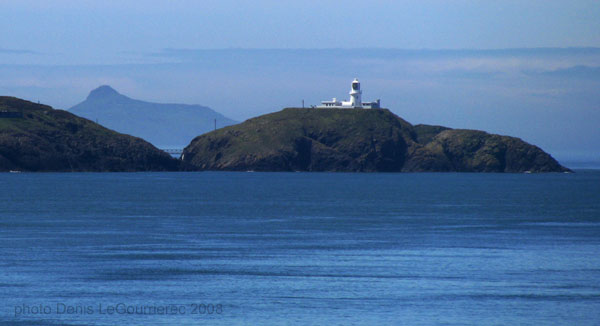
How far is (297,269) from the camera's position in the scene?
177 ft

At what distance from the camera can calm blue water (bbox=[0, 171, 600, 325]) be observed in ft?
131

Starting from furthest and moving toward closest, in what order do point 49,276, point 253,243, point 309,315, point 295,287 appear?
point 253,243 → point 49,276 → point 295,287 → point 309,315

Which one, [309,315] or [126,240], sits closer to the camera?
[309,315]

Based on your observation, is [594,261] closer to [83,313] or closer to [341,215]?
[83,313]

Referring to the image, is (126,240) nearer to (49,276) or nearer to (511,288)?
(49,276)

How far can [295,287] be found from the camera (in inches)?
1836

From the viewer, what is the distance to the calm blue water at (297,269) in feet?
131

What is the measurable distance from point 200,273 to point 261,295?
8600 millimetres

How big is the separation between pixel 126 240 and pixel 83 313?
33601mm

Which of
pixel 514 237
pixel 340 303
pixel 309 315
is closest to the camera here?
pixel 309 315

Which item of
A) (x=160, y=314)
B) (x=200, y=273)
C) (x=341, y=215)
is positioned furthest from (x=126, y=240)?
(x=341, y=215)

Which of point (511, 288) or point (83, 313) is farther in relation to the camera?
point (511, 288)

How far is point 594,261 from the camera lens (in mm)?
58688

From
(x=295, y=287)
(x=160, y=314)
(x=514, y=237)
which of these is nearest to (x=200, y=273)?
(x=295, y=287)
